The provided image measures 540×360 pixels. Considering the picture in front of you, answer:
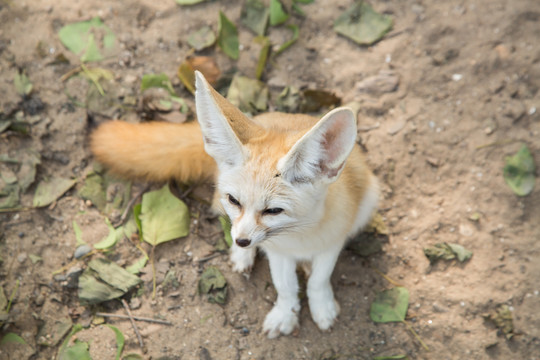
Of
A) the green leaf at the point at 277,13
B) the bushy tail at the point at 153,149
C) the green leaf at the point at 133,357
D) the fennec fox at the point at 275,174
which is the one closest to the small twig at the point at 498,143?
the fennec fox at the point at 275,174

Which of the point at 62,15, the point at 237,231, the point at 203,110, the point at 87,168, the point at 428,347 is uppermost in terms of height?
the point at 203,110

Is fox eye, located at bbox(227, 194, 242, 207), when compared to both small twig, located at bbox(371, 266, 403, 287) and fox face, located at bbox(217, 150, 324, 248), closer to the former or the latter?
fox face, located at bbox(217, 150, 324, 248)

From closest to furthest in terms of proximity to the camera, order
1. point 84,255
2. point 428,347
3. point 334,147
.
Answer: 1. point 334,147
2. point 428,347
3. point 84,255

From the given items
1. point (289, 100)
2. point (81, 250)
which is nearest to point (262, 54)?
point (289, 100)

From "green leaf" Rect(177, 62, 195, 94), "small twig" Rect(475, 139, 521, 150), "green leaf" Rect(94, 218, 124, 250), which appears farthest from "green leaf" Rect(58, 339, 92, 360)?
"small twig" Rect(475, 139, 521, 150)

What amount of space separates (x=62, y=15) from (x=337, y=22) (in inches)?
Result: 94.6

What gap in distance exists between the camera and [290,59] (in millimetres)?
4074

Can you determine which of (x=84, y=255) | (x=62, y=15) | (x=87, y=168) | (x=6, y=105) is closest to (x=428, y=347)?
(x=84, y=255)

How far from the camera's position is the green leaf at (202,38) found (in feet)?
13.3

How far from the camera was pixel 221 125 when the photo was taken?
2.23m

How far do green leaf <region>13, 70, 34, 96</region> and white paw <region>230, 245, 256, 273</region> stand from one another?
2.11m

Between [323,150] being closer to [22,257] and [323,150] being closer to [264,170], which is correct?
[264,170]

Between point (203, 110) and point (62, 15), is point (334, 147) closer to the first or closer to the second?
point (203, 110)

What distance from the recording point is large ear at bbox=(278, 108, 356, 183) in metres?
2.03
